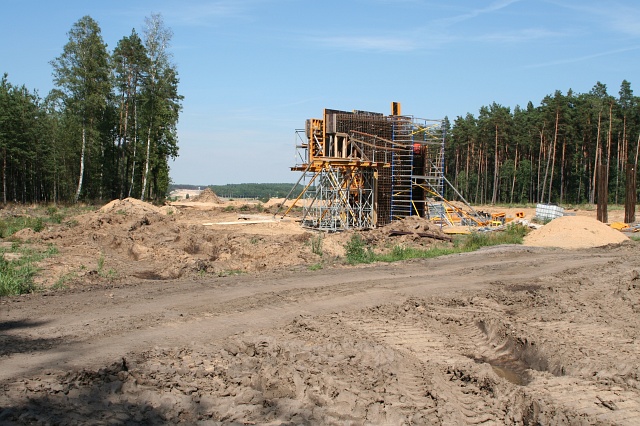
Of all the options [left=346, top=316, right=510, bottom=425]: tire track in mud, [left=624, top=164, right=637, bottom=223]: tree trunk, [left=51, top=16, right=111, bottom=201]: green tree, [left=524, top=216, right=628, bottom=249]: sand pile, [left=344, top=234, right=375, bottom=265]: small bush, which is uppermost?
[left=51, top=16, right=111, bottom=201]: green tree

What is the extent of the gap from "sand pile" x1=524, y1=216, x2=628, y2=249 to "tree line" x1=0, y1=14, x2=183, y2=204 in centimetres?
2735

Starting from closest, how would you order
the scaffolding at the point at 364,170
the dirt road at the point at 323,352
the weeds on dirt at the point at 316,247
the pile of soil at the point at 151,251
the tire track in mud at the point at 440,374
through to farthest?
the dirt road at the point at 323,352 < the tire track in mud at the point at 440,374 < the pile of soil at the point at 151,251 < the weeds on dirt at the point at 316,247 < the scaffolding at the point at 364,170

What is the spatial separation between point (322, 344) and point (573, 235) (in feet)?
55.6

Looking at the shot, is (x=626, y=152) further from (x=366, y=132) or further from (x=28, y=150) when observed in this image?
(x=28, y=150)

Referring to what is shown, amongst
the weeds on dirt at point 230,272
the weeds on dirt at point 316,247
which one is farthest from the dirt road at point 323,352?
the weeds on dirt at point 316,247

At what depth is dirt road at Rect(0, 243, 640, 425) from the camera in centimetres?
546

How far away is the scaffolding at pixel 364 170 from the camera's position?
27.8m

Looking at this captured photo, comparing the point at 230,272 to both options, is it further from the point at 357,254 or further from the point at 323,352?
the point at 323,352

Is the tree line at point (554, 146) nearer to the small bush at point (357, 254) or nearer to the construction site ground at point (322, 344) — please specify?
the small bush at point (357, 254)

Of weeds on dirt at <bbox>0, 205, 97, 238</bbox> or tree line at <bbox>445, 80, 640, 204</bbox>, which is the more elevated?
tree line at <bbox>445, 80, 640, 204</bbox>

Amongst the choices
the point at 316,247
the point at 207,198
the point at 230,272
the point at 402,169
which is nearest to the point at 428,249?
the point at 316,247

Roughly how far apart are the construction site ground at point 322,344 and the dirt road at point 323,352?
28mm

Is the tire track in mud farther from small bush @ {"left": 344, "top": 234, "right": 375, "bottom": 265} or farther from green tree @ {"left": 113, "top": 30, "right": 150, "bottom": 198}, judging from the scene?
green tree @ {"left": 113, "top": 30, "right": 150, "bottom": 198}

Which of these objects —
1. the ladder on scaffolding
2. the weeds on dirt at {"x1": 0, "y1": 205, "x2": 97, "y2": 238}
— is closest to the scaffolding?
the ladder on scaffolding
